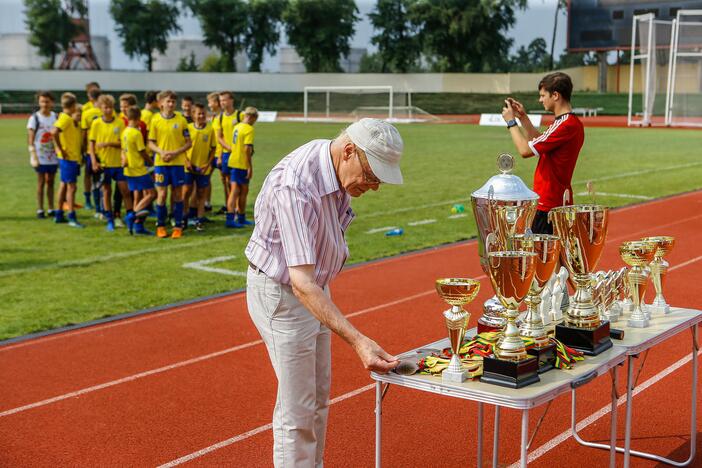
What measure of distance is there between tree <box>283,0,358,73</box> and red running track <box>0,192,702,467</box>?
67229mm

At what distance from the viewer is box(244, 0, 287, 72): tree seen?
242 feet

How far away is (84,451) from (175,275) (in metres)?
4.88

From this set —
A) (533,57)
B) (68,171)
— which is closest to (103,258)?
(68,171)

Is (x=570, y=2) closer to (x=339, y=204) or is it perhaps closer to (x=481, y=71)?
(x=481, y=71)

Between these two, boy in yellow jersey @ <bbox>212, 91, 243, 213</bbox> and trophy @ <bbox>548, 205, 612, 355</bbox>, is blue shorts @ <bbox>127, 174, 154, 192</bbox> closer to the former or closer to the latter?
boy in yellow jersey @ <bbox>212, 91, 243, 213</bbox>

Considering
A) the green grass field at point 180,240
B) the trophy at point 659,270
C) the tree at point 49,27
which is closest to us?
the trophy at point 659,270

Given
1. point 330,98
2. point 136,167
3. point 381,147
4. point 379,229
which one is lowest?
point 379,229

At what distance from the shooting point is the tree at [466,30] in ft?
233

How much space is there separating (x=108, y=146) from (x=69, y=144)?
1116 millimetres

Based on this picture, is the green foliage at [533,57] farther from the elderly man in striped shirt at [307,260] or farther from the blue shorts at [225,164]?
the elderly man in striped shirt at [307,260]

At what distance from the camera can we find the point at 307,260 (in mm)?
3277

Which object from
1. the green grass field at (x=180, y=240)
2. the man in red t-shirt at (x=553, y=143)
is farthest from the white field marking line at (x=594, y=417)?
the green grass field at (x=180, y=240)

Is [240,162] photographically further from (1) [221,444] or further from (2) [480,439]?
(2) [480,439]

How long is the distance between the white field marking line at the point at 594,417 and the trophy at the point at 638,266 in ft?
3.55
